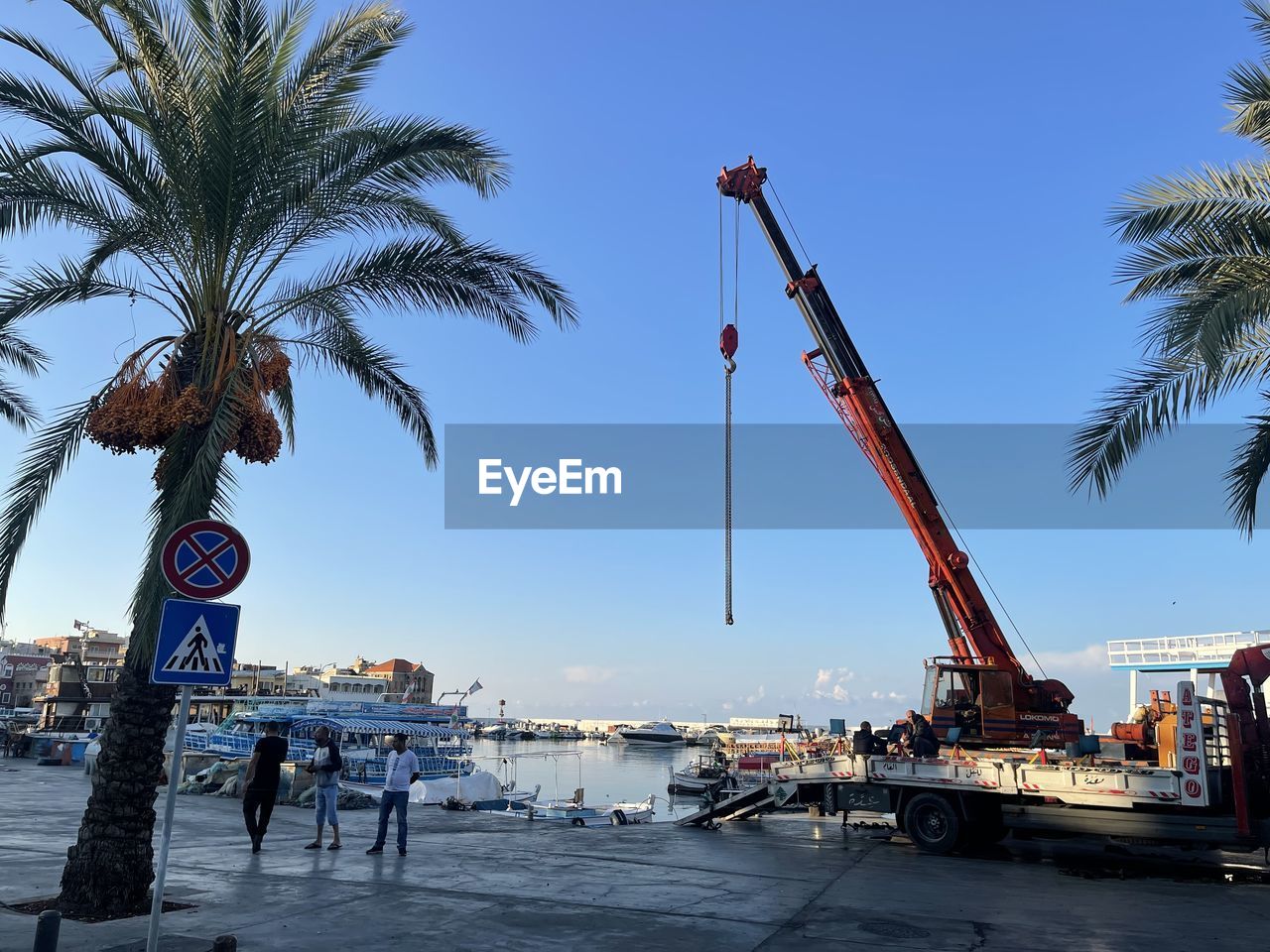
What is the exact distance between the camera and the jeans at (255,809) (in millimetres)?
11953

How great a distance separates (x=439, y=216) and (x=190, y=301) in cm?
343

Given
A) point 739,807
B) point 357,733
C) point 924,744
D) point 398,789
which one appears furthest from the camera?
point 357,733

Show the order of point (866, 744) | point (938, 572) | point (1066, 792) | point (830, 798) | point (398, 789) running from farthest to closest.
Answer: point (938, 572), point (830, 798), point (866, 744), point (1066, 792), point (398, 789)

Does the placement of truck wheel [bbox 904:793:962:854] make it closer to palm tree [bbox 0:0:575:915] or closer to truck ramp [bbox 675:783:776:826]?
truck ramp [bbox 675:783:776:826]

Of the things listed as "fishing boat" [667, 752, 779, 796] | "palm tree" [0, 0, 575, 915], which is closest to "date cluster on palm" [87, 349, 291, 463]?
"palm tree" [0, 0, 575, 915]

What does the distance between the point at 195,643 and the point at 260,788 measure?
20.7ft

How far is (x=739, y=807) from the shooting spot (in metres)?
17.6

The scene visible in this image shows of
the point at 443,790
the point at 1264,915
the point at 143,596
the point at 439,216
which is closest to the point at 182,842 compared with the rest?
the point at 143,596

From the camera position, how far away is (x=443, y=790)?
96.8 feet

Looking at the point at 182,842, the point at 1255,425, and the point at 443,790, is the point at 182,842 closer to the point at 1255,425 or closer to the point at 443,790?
the point at 1255,425

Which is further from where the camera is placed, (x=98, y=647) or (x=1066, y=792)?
(x=98, y=647)

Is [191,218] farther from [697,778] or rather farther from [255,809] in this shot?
[697,778]

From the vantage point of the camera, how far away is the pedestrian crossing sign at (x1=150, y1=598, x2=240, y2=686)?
21.6 feet

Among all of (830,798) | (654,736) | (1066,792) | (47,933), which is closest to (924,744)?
(830,798)
